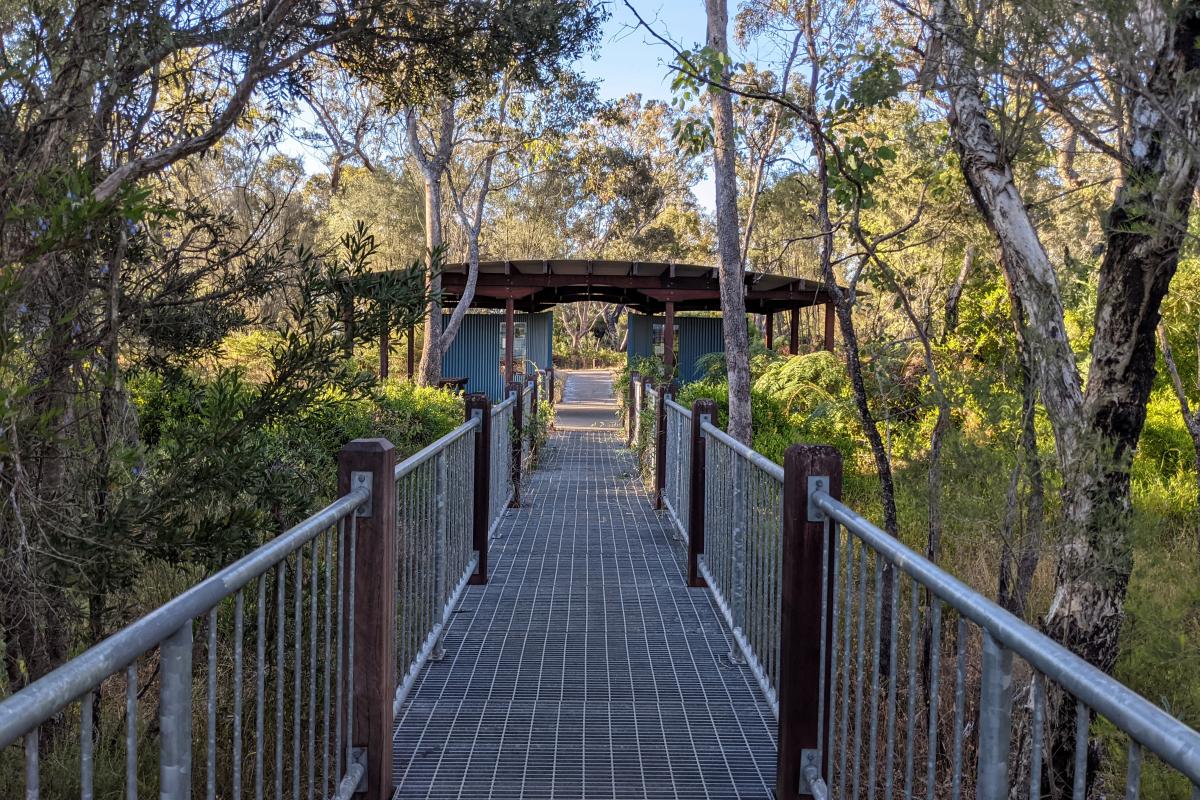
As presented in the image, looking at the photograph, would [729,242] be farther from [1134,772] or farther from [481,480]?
[1134,772]

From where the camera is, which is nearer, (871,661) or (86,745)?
(86,745)

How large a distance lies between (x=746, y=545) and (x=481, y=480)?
8.78 feet

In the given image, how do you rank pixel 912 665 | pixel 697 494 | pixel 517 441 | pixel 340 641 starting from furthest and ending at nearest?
1. pixel 517 441
2. pixel 697 494
3. pixel 340 641
4. pixel 912 665

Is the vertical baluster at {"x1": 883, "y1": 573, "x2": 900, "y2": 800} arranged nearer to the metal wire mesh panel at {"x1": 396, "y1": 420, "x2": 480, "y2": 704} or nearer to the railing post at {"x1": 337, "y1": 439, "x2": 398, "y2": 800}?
the railing post at {"x1": 337, "y1": 439, "x2": 398, "y2": 800}

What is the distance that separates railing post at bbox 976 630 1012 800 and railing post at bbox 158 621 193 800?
138 cm

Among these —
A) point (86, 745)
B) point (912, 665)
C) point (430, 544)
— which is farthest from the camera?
point (430, 544)

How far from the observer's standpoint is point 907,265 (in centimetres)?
1833

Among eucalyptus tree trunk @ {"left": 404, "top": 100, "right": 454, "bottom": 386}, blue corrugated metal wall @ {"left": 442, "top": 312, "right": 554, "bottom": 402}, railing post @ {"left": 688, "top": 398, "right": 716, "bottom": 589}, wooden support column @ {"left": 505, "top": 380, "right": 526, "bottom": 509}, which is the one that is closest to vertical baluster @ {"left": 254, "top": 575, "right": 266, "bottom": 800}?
railing post @ {"left": 688, "top": 398, "right": 716, "bottom": 589}

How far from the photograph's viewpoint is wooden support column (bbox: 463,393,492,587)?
6660mm

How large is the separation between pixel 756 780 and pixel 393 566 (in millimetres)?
1590

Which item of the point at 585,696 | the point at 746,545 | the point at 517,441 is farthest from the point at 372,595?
the point at 517,441

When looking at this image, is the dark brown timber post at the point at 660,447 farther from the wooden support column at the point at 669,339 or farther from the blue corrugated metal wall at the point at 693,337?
the blue corrugated metal wall at the point at 693,337

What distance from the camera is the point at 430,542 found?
480cm

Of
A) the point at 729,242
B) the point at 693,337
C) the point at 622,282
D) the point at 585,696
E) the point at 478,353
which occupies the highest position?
the point at 622,282
